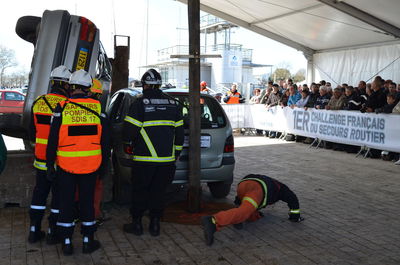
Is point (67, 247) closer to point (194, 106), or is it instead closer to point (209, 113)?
point (194, 106)

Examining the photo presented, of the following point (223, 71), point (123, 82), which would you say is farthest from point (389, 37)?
point (223, 71)

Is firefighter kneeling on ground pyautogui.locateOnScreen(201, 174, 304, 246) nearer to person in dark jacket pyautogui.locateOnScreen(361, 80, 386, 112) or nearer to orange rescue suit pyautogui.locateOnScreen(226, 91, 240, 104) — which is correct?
person in dark jacket pyautogui.locateOnScreen(361, 80, 386, 112)

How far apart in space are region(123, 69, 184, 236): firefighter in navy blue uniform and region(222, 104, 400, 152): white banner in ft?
25.7

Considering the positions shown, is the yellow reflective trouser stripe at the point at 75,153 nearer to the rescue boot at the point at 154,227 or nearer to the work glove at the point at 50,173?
the work glove at the point at 50,173

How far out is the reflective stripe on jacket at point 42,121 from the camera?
16.5ft

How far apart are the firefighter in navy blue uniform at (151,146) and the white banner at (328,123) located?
784 centimetres

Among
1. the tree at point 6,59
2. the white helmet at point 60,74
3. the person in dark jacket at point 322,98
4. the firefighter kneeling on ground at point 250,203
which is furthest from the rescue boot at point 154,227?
the tree at point 6,59

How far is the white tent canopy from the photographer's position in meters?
13.7

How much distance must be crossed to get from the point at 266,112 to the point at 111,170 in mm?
10612

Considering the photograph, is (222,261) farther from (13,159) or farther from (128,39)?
(128,39)

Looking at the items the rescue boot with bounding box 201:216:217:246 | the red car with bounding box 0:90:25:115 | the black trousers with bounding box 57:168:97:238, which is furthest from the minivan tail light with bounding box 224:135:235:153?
the red car with bounding box 0:90:25:115

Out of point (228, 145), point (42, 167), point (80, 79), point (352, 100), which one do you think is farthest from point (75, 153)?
point (352, 100)

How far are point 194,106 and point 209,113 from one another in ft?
2.39

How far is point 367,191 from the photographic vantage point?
8023 mm
